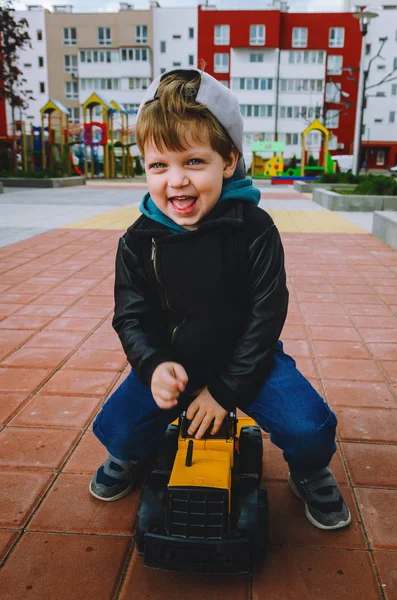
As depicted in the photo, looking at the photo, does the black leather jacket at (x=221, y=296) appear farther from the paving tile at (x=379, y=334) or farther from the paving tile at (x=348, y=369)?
the paving tile at (x=379, y=334)

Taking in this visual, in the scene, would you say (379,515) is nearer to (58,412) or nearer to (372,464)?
(372,464)

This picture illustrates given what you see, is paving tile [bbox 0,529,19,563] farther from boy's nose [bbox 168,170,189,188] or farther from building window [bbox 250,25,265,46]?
building window [bbox 250,25,265,46]

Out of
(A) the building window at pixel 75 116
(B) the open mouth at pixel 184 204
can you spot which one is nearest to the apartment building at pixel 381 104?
(A) the building window at pixel 75 116

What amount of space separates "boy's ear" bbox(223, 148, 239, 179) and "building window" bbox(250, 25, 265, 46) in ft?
159

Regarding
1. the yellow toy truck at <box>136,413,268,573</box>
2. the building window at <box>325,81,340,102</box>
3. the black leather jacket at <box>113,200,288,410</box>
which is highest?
the building window at <box>325,81,340,102</box>

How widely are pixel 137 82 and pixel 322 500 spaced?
168 feet

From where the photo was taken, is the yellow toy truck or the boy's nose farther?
the boy's nose

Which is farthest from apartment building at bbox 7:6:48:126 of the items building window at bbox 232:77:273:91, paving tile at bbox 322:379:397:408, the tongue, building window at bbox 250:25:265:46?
the tongue

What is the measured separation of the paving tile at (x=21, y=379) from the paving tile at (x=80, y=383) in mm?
60

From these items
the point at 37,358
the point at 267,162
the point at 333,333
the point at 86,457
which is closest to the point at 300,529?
the point at 86,457

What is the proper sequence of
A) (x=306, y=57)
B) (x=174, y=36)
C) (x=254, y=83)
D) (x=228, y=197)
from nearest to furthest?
1. (x=228, y=197)
2. (x=254, y=83)
3. (x=306, y=57)
4. (x=174, y=36)

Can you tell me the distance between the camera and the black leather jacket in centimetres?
171

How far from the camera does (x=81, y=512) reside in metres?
1.89

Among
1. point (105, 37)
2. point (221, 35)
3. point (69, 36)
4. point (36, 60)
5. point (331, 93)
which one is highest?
point (69, 36)
